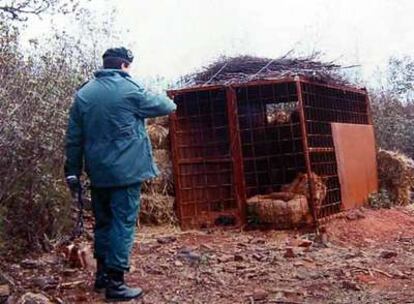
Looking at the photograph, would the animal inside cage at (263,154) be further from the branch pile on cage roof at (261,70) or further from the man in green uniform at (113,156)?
the man in green uniform at (113,156)

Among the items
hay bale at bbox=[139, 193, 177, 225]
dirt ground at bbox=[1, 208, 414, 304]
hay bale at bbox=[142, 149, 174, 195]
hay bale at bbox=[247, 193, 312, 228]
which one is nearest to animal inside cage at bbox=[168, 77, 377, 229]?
hay bale at bbox=[247, 193, 312, 228]

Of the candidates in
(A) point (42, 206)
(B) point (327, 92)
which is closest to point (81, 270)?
(A) point (42, 206)

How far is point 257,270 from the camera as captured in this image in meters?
4.83

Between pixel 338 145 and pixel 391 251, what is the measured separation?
2.29 m

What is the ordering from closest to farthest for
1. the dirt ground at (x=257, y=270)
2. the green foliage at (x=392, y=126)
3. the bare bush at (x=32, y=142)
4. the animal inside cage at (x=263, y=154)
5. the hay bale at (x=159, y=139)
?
the dirt ground at (x=257, y=270) < the bare bush at (x=32, y=142) < the animal inside cage at (x=263, y=154) < the hay bale at (x=159, y=139) < the green foliage at (x=392, y=126)

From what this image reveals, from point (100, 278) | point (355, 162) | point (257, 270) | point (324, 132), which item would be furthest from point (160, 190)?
point (100, 278)

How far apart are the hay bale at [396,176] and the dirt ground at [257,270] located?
1.87m

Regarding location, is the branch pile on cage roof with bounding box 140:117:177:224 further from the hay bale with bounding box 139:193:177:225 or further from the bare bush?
the bare bush

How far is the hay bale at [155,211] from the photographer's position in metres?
7.30

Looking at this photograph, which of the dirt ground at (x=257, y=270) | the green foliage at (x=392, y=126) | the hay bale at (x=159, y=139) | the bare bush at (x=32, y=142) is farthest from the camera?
the green foliage at (x=392, y=126)

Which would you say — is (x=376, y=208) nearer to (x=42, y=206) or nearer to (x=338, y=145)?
(x=338, y=145)

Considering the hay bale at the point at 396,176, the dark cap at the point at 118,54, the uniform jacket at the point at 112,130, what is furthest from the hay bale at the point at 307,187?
the dark cap at the point at 118,54

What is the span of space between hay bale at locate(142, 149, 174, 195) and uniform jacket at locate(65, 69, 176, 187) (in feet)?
11.3

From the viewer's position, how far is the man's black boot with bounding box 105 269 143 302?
3884mm
